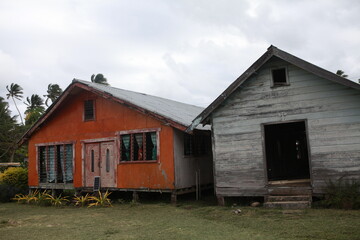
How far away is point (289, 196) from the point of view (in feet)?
35.1

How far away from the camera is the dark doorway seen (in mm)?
16281

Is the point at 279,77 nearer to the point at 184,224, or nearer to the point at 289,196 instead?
the point at 289,196

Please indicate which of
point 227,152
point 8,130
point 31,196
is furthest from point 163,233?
point 8,130

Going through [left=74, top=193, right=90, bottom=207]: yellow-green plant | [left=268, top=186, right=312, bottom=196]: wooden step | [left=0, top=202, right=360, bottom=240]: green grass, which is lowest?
[left=0, top=202, right=360, bottom=240]: green grass

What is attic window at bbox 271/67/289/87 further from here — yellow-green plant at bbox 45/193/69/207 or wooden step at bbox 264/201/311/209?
yellow-green plant at bbox 45/193/69/207

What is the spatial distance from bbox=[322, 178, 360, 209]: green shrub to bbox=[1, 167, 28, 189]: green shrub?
15284 mm

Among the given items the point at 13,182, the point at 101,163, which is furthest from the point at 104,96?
the point at 13,182

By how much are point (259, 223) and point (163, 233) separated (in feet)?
7.95

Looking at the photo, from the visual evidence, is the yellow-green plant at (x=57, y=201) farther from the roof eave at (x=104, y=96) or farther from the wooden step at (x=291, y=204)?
the wooden step at (x=291, y=204)

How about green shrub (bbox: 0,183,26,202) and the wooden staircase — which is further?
green shrub (bbox: 0,183,26,202)

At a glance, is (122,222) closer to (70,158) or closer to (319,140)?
(319,140)

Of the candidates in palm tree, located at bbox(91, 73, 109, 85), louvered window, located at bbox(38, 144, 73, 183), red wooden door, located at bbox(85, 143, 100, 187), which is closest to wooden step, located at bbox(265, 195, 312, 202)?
red wooden door, located at bbox(85, 143, 100, 187)

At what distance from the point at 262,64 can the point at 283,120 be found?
194cm

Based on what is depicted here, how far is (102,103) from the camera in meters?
15.8
